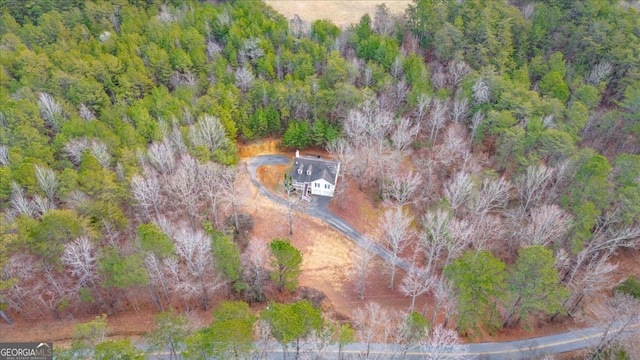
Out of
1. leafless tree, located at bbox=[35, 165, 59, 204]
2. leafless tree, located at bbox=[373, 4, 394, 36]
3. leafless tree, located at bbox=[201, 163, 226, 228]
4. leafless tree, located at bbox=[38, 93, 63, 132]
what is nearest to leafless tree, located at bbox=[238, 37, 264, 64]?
leafless tree, located at bbox=[373, 4, 394, 36]

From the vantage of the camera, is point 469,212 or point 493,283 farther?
point 469,212

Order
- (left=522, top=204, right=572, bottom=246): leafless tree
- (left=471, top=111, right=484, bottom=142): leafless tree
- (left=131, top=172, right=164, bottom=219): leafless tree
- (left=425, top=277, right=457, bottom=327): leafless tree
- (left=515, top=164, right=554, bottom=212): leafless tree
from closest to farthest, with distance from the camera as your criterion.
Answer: (left=425, top=277, right=457, bottom=327): leafless tree → (left=522, top=204, right=572, bottom=246): leafless tree → (left=515, top=164, right=554, bottom=212): leafless tree → (left=131, top=172, right=164, bottom=219): leafless tree → (left=471, top=111, right=484, bottom=142): leafless tree

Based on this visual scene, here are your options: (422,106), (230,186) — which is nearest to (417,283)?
(230,186)

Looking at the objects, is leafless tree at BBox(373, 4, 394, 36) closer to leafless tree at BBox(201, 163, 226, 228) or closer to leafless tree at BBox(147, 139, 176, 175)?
leafless tree at BBox(201, 163, 226, 228)

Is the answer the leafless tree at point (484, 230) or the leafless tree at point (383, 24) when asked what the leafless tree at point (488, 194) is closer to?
the leafless tree at point (484, 230)

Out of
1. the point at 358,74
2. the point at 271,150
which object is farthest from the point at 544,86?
the point at 271,150

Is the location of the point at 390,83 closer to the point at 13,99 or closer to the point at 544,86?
the point at 544,86
